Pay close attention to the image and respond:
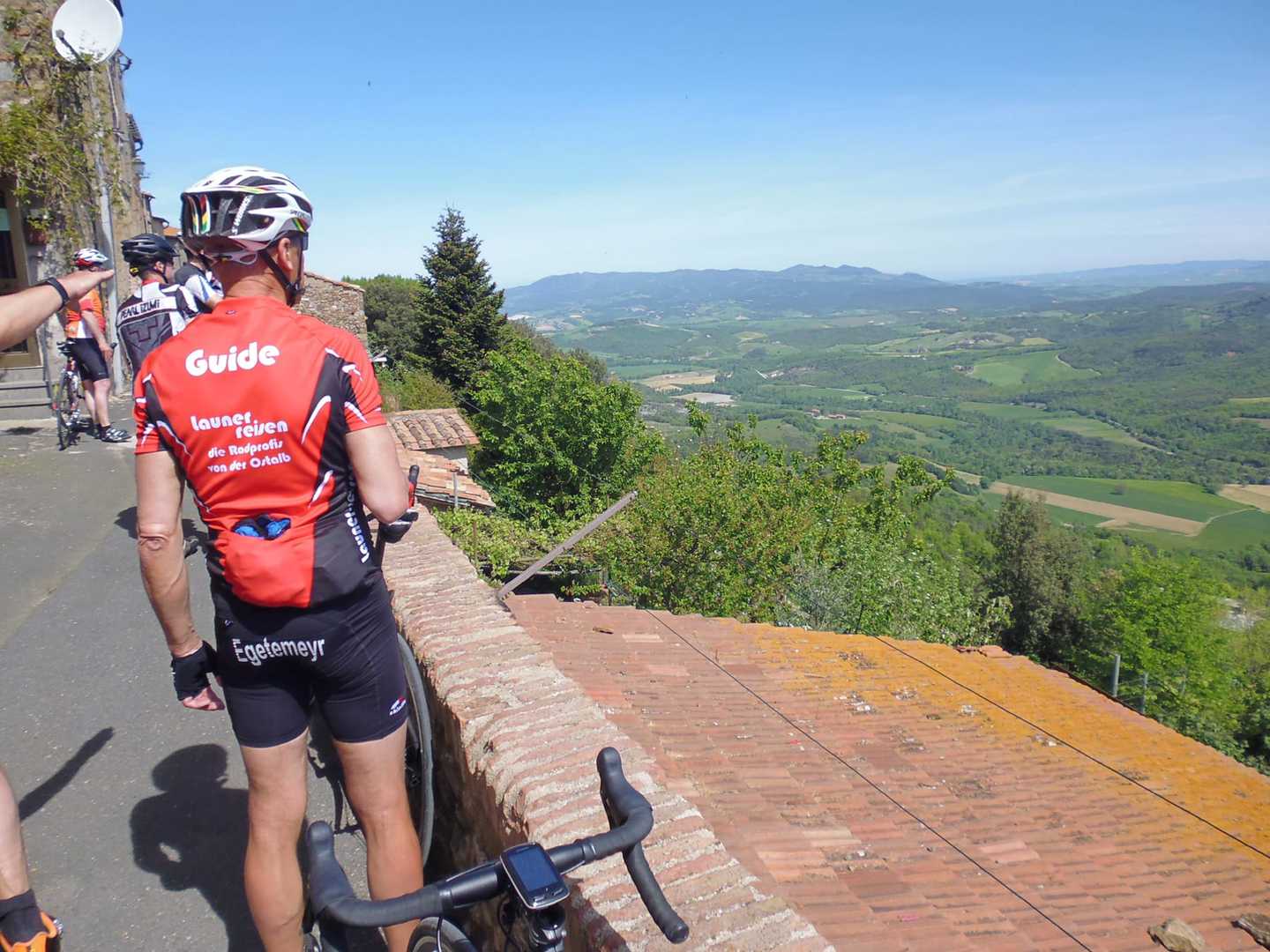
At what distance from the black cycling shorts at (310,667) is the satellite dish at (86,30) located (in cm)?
1143

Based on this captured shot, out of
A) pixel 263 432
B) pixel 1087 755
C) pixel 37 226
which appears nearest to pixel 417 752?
pixel 263 432

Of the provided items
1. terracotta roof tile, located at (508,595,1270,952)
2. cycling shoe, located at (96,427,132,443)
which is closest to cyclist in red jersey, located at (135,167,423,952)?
terracotta roof tile, located at (508,595,1270,952)

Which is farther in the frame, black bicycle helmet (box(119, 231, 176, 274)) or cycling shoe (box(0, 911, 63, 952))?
black bicycle helmet (box(119, 231, 176, 274))

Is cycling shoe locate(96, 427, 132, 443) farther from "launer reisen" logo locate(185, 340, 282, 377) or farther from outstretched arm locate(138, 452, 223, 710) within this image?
"launer reisen" logo locate(185, 340, 282, 377)

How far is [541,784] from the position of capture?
220cm

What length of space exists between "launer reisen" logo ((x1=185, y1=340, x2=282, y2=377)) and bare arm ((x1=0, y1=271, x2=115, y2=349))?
2.35ft

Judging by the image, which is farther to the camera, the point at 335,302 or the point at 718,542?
the point at 335,302

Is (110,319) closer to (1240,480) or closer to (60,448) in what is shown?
(60,448)

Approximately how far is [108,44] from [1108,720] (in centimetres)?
1330

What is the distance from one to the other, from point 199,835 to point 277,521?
1872 millimetres

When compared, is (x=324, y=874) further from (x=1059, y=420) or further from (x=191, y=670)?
(x=1059, y=420)

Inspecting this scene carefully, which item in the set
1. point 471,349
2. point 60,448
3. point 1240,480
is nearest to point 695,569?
point 60,448

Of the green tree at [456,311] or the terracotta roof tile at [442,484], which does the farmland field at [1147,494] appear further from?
the terracotta roof tile at [442,484]

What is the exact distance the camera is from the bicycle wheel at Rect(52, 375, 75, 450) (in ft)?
27.9
